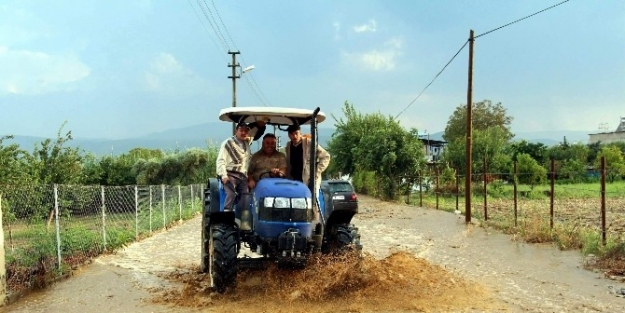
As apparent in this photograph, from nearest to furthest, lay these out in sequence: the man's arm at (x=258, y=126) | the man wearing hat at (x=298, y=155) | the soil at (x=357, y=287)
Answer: the soil at (x=357, y=287)
the man wearing hat at (x=298, y=155)
the man's arm at (x=258, y=126)

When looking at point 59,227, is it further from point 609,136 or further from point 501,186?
point 609,136

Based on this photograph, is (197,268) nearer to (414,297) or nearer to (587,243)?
(414,297)

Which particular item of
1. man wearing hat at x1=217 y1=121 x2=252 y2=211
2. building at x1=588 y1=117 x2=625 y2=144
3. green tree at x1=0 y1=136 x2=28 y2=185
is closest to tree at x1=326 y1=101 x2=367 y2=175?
green tree at x1=0 y1=136 x2=28 y2=185

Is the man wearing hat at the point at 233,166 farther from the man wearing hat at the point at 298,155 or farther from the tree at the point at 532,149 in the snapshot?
the tree at the point at 532,149

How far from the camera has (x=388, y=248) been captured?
44.3ft

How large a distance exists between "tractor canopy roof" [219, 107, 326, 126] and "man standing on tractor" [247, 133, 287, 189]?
0.34 m

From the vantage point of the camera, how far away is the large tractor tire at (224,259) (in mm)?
7383

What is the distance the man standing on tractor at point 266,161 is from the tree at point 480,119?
60989mm

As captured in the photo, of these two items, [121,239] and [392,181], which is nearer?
[121,239]

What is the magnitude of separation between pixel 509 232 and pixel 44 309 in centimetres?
1138

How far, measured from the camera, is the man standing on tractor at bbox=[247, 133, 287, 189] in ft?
27.4

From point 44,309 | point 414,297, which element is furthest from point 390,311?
point 44,309

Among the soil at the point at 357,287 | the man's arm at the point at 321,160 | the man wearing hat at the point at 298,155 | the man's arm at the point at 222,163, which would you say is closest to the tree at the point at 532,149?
the soil at the point at 357,287

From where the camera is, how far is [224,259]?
24.2 feet
